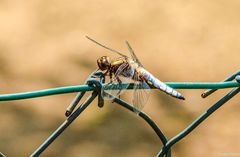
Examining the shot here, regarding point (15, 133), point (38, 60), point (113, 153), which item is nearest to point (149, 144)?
point (113, 153)

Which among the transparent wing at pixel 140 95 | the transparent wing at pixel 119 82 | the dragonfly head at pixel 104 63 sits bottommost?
the transparent wing at pixel 140 95

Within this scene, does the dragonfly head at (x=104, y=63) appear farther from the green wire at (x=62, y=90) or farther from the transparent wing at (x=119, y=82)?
the green wire at (x=62, y=90)

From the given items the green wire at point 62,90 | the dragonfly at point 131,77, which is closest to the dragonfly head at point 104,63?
the dragonfly at point 131,77

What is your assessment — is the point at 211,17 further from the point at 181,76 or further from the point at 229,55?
the point at 181,76

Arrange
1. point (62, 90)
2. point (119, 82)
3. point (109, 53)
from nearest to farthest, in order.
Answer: point (62, 90) < point (119, 82) < point (109, 53)

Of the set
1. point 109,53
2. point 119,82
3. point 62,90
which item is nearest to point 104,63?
point 119,82

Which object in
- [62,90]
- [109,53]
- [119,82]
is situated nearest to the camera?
[62,90]

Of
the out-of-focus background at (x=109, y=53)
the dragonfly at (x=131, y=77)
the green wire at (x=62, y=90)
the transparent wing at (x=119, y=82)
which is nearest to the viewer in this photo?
the green wire at (x=62, y=90)

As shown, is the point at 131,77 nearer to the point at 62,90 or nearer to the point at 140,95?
the point at 140,95
